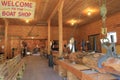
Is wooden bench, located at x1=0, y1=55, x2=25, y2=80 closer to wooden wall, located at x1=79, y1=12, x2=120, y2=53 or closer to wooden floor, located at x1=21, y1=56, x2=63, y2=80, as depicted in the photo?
wooden floor, located at x1=21, y1=56, x2=63, y2=80

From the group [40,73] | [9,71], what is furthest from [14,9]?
[40,73]

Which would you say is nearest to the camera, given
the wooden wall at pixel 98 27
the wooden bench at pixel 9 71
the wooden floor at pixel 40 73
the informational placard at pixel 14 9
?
the wooden bench at pixel 9 71

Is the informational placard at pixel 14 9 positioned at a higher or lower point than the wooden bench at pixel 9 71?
higher

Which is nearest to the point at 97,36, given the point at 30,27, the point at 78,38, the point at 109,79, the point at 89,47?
the point at 89,47

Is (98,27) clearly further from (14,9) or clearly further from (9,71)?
(9,71)

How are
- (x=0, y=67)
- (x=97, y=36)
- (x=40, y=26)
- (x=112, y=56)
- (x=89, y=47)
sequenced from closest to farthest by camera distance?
1. (x=112, y=56)
2. (x=0, y=67)
3. (x=97, y=36)
4. (x=89, y=47)
5. (x=40, y=26)

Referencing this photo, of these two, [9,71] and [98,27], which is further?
[98,27]

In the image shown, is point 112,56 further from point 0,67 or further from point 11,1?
point 11,1

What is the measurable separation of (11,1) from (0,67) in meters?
2.49

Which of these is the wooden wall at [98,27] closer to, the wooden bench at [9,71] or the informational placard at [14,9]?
the informational placard at [14,9]

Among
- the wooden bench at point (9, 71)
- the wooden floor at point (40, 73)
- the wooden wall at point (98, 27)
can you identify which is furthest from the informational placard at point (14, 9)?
the wooden wall at point (98, 27)

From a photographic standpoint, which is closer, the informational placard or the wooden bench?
the wooden bench

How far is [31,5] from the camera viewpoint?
4.96 m

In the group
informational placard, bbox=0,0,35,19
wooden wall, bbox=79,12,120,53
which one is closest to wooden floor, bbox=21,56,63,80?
informational placard, bbox=0,0,35,19
